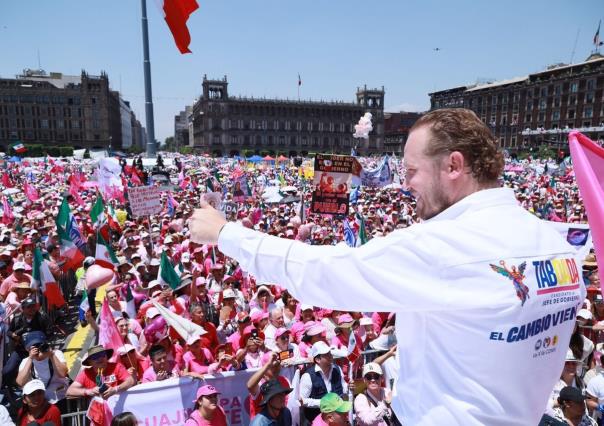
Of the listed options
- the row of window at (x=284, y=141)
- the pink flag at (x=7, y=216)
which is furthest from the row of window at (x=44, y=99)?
the pink flag at (x=7, y=216)

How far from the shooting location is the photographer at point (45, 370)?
4445 mm

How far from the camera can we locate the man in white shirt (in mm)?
1108

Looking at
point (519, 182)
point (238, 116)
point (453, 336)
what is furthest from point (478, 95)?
point (453, 336)

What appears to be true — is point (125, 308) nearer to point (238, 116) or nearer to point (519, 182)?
point (519, 182)

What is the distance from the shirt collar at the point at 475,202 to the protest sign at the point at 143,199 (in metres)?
9.34

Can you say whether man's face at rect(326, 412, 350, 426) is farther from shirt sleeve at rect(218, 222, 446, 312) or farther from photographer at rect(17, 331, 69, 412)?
shirt sleeve at rect(218, 222, 446, 312)

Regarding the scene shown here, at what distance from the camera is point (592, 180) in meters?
1.78

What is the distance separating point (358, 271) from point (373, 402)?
11.9 feet

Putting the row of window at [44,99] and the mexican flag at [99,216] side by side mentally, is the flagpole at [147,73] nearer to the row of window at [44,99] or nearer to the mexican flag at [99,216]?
the mexican flag at [99,216]

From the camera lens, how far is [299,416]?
442cm

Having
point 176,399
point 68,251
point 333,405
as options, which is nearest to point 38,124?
point 68,251

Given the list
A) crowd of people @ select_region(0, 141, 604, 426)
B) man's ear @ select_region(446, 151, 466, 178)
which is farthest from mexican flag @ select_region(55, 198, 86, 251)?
man's ear @ select_region(446, 151, 466, 178)

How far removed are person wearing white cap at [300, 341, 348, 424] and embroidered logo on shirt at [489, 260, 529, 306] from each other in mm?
3530

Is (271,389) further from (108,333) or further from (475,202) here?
(475,202)
